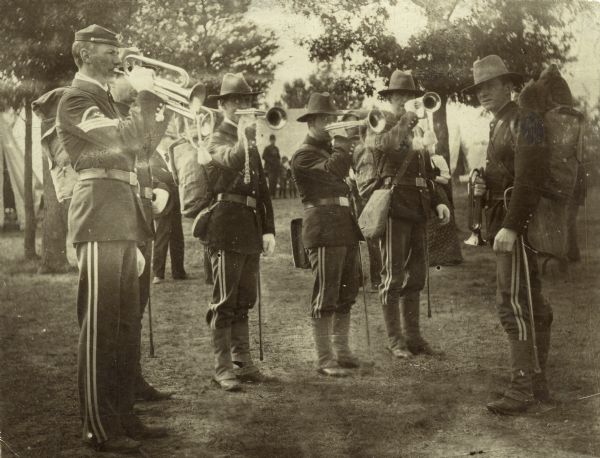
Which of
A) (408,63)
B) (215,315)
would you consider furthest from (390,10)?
(215,315)

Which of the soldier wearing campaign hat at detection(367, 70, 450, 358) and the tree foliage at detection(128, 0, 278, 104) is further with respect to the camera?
the soldier wearing campaign hat at detection(367, 70, 450, 358)

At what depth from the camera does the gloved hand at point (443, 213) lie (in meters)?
5.73

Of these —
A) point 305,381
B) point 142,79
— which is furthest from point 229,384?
point 142,79

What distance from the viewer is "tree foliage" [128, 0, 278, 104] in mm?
4359

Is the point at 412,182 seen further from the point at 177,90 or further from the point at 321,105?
the point at 177,90

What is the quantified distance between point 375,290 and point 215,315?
1.63 meters

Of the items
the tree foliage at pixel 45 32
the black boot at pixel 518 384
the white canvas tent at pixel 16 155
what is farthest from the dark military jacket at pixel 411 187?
the white canvas tent at pixel 16 155

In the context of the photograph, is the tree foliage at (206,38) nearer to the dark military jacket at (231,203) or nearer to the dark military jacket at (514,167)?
the dark military jacket at (231,203)

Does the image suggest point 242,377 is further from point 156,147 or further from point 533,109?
point 533,109

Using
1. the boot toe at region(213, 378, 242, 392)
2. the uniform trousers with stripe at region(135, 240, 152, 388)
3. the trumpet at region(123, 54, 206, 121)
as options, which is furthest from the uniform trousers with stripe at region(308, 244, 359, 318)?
the trumpet at region(123, 54, 206, 121)

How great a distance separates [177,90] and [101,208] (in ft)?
2.67

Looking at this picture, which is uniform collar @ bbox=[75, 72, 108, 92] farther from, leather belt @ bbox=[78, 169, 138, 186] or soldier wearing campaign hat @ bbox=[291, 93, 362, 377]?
soldier wearing campaign hat @ bbox=[291, 93, 362, 377]

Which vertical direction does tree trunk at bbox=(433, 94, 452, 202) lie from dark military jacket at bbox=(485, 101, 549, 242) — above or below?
above

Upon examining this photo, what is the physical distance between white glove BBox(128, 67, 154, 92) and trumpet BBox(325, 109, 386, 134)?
165 cm
